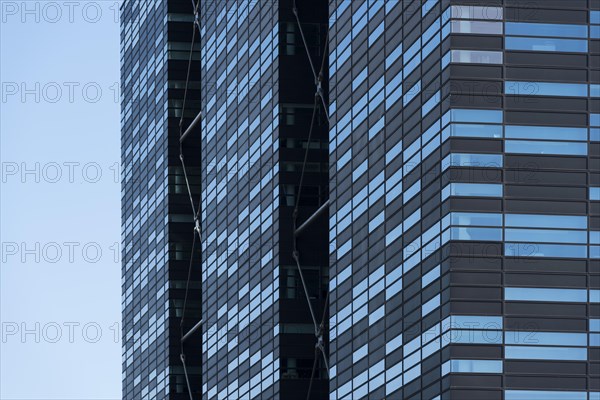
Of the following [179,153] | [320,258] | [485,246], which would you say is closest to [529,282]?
[485,246]

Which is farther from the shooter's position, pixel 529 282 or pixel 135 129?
pixel 135 129

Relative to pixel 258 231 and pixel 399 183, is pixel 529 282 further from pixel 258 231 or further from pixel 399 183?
pixel 258 231

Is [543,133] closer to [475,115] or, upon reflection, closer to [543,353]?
[475,115]

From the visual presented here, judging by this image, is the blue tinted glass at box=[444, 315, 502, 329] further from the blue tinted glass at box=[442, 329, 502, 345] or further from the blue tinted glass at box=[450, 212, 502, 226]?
the blue tinted glass at box=[450, 212, 502, 226]

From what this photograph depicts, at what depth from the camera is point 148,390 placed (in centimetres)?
17738

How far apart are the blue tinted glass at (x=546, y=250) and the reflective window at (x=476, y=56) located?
9.28 meters

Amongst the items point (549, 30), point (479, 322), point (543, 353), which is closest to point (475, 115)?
point (549, 30)

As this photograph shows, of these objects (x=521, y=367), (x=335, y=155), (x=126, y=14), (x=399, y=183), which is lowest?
(x=521, y=367)

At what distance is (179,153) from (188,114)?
3.63 metres

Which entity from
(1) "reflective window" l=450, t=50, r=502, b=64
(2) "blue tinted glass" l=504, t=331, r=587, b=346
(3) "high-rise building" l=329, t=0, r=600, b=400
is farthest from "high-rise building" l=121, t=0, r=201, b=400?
(2) "blue tinted glass" l=504, t=331, r=587, b=346

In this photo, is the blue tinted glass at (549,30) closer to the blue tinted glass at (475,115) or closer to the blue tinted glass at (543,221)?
the blue tinted glass at (475,115)

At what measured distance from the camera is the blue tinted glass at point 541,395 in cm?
9081

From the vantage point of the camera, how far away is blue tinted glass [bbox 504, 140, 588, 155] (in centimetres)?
9419

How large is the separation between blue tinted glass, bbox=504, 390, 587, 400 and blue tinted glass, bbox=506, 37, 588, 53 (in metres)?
17.1
